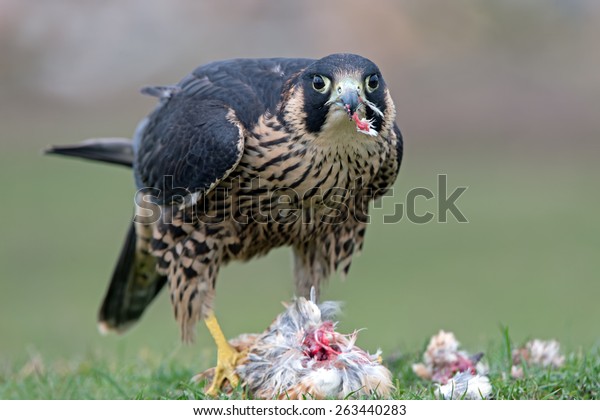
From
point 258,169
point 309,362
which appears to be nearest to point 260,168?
point 258,169

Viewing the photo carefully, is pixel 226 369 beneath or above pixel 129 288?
beneath

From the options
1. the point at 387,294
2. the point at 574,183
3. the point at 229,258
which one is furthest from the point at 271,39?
the point at 229,258

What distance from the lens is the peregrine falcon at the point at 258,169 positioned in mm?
4301

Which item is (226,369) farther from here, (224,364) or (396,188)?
(396,188)

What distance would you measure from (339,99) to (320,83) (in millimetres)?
159

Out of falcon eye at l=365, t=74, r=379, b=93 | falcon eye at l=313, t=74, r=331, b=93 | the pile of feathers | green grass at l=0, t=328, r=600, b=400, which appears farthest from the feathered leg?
falcon eye at l=365, t=74, r=379, b=93

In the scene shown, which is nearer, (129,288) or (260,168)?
(260,168)

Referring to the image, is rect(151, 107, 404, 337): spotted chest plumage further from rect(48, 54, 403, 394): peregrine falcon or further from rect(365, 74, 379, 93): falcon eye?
rect(365, 74, 379, 93): falcon eye

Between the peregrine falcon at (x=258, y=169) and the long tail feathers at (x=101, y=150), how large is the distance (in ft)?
0.94

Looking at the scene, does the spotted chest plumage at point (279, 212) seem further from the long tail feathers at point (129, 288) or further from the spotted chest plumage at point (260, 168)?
the long tail feathers at point (129, 288)

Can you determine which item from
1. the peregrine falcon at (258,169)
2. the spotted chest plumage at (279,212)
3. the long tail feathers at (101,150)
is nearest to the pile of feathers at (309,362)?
the peregrine falcon at (258,169)

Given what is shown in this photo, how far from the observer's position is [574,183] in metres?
16.0

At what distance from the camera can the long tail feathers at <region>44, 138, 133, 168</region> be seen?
5.57 m

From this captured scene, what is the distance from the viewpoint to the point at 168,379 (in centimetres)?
478
